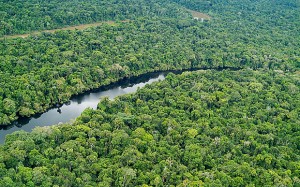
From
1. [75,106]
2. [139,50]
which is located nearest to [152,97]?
[75,106]

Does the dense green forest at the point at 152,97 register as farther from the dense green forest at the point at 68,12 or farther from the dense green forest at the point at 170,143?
the dense green forest at the point at 68,12

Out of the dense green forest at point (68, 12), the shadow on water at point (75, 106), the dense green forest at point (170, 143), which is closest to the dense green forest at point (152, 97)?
the dense green forest at point (170, 143)

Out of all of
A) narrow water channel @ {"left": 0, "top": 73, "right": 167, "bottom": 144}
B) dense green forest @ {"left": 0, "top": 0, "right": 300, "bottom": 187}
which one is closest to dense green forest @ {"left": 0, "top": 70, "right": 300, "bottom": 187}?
dense green forest @ {"left": 0, "top": 0, "right": 300, "bottom": 187}

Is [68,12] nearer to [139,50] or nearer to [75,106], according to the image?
[139,50]

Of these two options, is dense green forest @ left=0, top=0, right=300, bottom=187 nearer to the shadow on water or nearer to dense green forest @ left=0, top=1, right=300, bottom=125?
dense green forest @ left=0, top=1, right=300, bottom=125

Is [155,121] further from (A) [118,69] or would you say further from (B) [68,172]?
(A) [118,69]

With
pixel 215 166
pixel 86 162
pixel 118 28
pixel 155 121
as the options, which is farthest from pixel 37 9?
pixel 215 166

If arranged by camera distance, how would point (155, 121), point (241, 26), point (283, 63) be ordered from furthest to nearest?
point (241, 26) < point (283, 63) < point (155, 121)
